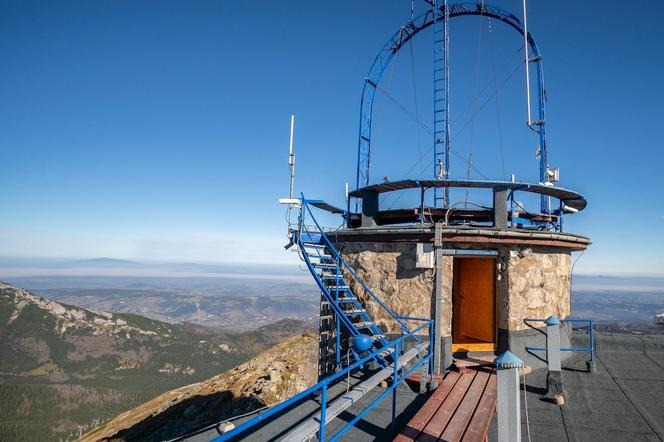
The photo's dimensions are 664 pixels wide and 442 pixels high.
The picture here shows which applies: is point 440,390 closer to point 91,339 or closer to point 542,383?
point 542,383

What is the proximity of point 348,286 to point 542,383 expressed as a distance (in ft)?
16.0

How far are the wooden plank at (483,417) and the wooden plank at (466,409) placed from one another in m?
0.07

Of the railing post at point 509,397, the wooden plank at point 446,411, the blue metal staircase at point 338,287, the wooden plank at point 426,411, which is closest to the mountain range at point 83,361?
the blue metal staircase at point 338,287

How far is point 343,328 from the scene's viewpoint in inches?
423

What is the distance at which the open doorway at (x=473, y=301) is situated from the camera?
39.1 feet

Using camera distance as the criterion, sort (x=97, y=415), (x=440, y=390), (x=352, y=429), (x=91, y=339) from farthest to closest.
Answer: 1. (x=91, y=339)
2. (x=97, y=415)
3. (x=440, y=390)
4. (x=352, y=429)

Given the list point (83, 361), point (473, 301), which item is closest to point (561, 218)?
point (473, 301)

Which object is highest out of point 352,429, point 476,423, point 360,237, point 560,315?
point 360,237

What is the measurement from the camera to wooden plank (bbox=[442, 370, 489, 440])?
555cm

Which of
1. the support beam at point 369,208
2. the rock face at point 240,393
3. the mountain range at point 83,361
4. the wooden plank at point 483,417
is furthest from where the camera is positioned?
the mountain range at point 83,361

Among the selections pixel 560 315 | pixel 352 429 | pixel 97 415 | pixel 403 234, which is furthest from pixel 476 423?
pixel 97 415

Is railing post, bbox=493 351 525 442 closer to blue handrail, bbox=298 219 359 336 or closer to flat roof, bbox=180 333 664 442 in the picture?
flat roof, bbox=180 333 664 442

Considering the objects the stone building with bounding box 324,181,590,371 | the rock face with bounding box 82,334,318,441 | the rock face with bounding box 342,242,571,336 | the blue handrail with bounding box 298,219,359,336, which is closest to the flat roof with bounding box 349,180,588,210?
the stone building with bounding box 324,181,590,371

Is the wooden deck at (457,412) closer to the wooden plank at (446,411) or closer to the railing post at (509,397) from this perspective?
the wooden plank at (446,411)
